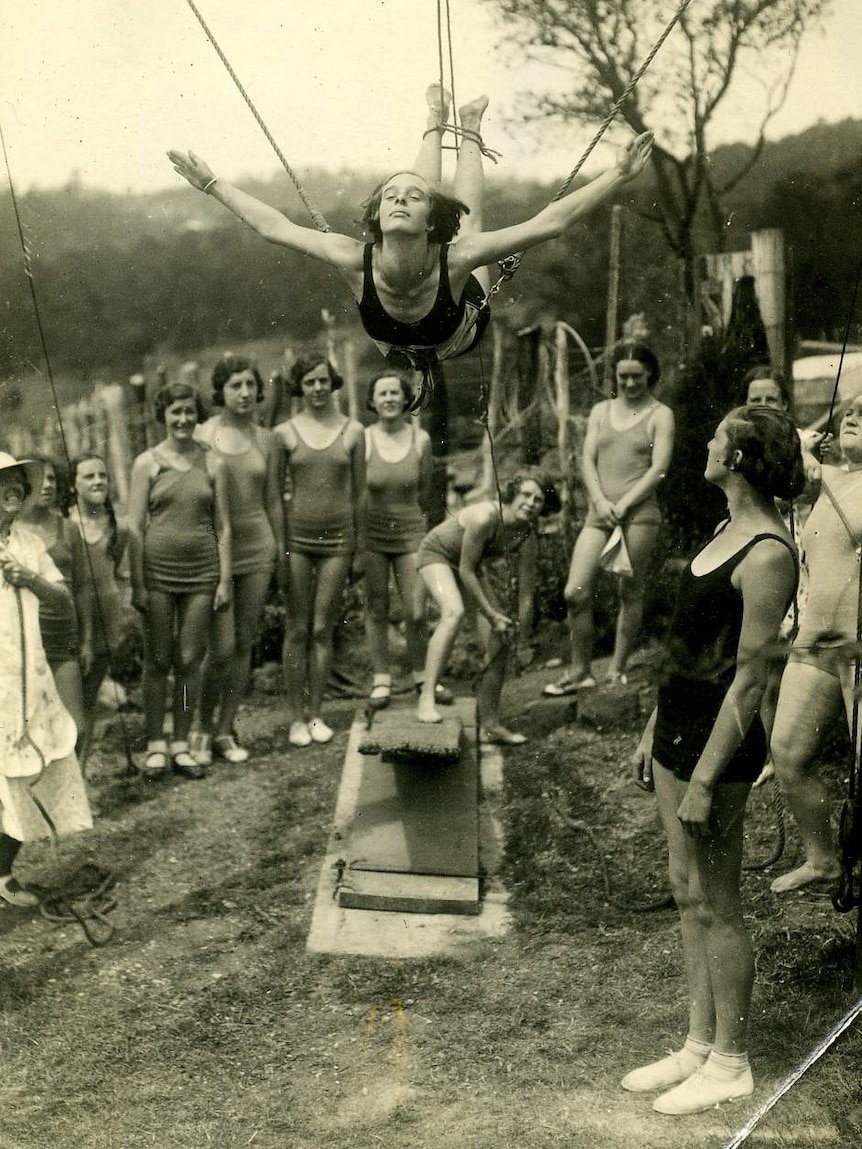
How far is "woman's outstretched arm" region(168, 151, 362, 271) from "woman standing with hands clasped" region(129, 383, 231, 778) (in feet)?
4.19

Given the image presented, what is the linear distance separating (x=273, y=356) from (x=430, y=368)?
1876mm

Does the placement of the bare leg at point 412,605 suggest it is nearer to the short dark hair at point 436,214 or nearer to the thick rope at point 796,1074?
the short dark hair at point 436,214

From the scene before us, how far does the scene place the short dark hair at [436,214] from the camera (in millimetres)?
3506

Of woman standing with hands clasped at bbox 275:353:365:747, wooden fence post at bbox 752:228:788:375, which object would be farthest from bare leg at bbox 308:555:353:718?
wooden fence post at bbox 752:228:788:375

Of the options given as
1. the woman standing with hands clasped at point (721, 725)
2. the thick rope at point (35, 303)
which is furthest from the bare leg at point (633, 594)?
the thick rope at point (35, 303)

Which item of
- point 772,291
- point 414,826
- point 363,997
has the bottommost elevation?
point 363,997

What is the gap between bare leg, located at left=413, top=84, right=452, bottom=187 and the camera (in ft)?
12.6

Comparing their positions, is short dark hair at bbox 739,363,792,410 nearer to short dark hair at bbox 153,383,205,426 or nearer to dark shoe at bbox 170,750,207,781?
short dark hair at bbox 153,383,205,426

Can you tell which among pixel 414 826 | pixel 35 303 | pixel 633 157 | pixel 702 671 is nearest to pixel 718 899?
pixel 702 671

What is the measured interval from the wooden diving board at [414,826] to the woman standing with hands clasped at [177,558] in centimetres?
85

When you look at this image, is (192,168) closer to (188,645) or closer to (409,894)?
(188,645)

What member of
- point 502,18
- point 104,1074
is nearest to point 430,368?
Answer: point 502,18

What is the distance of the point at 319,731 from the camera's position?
4.93 meters

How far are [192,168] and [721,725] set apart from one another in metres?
2.05
